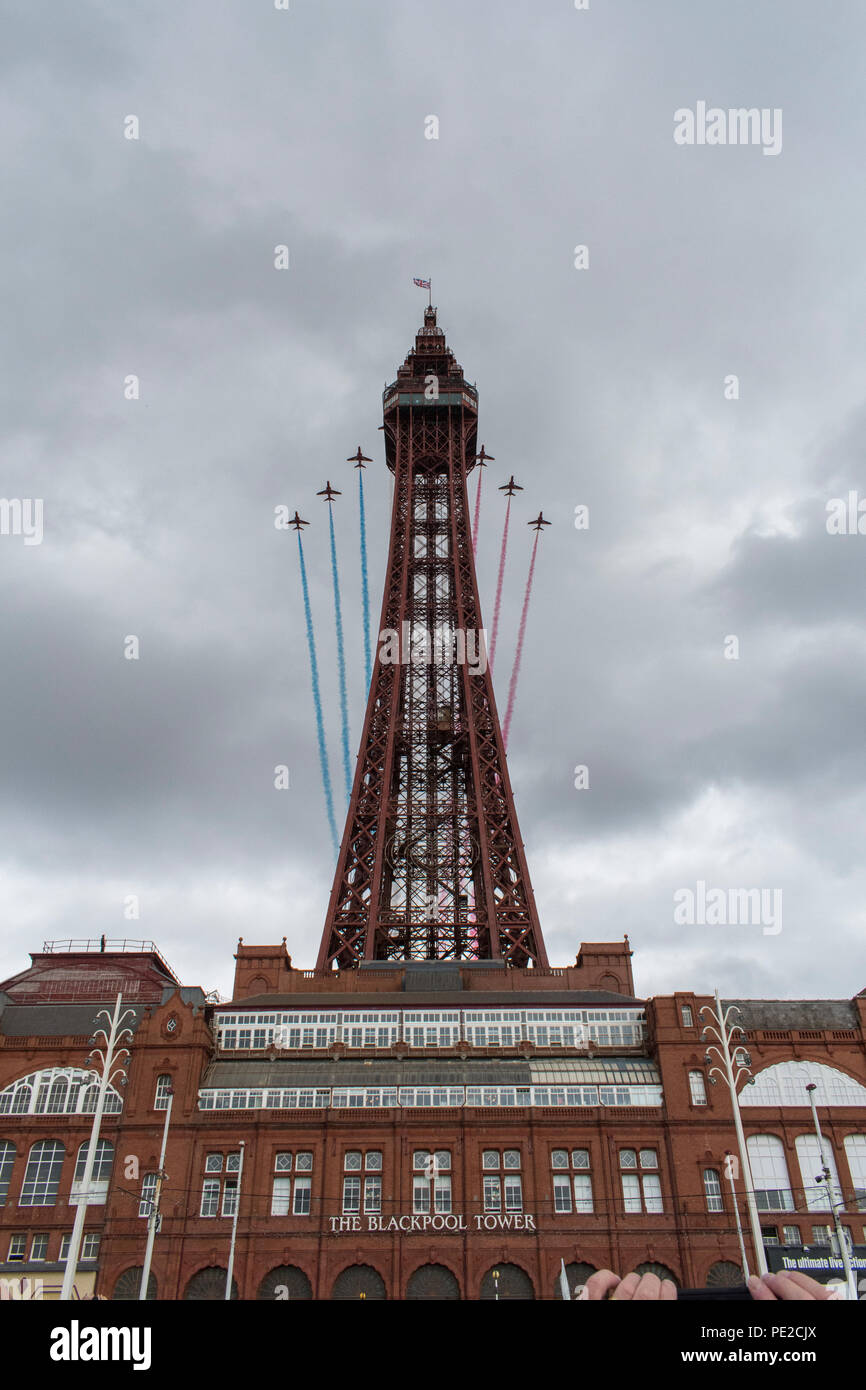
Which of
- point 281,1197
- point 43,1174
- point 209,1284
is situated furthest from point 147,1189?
point 43,1174

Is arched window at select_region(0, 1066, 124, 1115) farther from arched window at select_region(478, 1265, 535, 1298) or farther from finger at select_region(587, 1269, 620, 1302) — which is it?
finger at select_region(587, 1269, 620, 1302)

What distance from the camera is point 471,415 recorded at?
99000mm

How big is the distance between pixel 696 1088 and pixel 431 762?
123 ft

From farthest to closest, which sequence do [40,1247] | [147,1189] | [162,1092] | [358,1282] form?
[162,1092], [40,1247], [147,1189], [358,1282]

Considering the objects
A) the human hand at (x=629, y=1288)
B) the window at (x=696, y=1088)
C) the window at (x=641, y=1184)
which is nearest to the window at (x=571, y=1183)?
the window at (x=641, y=1184)

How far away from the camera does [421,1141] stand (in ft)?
162

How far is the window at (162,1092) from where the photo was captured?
5034 cm

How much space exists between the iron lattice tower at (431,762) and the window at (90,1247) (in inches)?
940

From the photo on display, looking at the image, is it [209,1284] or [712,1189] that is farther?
[712,1189]

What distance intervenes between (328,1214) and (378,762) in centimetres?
3913

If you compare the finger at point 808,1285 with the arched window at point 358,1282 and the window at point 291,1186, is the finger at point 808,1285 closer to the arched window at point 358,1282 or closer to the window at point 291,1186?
the arched window at point 358,1282

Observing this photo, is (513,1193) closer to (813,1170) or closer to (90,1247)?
(813,1170)

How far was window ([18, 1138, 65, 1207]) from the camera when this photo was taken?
49781 millimetres
